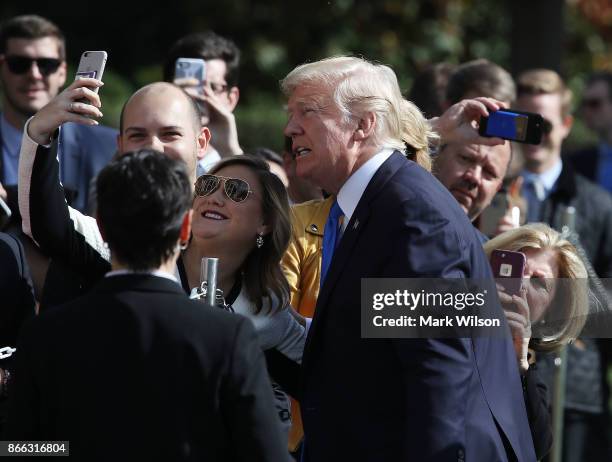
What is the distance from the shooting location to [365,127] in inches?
141

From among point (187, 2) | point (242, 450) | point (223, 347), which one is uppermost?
point (187, 2)

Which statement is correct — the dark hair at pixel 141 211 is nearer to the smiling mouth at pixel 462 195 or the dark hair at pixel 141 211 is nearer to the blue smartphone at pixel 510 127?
the blue smartphone at pixel 510 127

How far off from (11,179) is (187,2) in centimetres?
1003

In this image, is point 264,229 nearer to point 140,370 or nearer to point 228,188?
point 228,188

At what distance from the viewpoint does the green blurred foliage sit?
15.0 meters

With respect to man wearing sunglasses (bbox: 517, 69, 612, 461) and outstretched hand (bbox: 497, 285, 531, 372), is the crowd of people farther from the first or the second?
man wearing sunglasses (bbox: 517, 69, 612, 461)

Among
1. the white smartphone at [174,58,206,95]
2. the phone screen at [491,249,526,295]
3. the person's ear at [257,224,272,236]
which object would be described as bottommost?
the phone screen at [491,249,526,295]

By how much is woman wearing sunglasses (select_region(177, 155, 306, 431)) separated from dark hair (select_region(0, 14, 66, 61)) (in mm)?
2322

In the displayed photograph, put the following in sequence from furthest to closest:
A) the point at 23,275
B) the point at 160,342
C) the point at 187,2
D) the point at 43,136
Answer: the point at 187,2
the point at 23,275
the point at 43,136
the point at 160,342

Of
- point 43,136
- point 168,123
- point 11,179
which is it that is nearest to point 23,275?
point 43,136

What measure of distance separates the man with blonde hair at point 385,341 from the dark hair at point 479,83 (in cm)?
196

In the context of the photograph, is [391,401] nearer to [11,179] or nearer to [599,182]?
[11,179]

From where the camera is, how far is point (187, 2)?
50.5 ft

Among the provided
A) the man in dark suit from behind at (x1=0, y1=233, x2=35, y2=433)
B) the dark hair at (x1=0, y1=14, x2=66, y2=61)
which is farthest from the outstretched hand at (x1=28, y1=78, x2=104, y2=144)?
the dark hair at (x1=0, y1=14, x2=66, y2=61)
